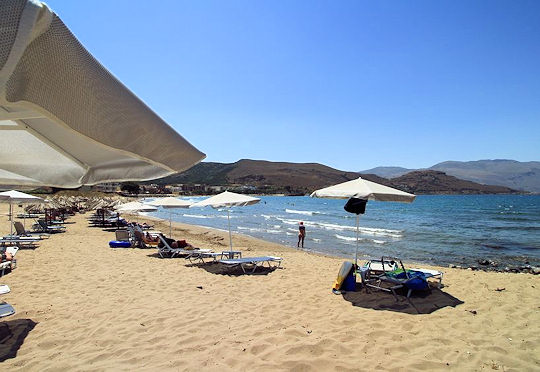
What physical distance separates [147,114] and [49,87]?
43 cm

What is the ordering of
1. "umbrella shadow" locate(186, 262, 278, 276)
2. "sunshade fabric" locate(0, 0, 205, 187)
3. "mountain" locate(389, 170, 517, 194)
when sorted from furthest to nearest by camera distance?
"mountain" locate(389, 170, 517, 194) < "umbrella shadow" locate(186, 262, 278, 276) < "sunshade fabric" locate(0, 0, 205, 187)

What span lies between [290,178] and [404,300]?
12732 cm

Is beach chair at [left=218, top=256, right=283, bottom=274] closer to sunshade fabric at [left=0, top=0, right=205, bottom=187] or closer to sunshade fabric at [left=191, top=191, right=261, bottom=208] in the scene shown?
sunshade fabric at [left=191, top=191, right=261, bottom=208]

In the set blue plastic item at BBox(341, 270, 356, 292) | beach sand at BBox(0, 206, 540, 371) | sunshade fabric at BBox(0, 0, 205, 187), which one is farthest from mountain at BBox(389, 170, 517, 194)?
sunshade fabric at BBox(0, 0, 205, 187)

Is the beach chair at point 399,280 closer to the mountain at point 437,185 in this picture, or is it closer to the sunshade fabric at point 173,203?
the sunshade fabric at point 173,203

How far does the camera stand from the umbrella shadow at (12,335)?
368cm

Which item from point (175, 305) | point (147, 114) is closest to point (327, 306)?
point (175, 305)

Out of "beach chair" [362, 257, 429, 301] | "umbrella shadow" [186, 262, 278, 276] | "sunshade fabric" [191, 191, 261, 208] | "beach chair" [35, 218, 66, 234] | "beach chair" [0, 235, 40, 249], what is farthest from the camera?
"beach chair" [35, 218, 66, 234]

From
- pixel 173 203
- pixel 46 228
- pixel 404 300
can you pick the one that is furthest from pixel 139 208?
pixel 404 300

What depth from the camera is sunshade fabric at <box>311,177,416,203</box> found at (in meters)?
5.95

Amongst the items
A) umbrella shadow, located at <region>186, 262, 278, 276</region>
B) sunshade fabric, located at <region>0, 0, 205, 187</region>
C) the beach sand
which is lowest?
umbrella shadow, located at <region>186, 262, 278, 276</region>

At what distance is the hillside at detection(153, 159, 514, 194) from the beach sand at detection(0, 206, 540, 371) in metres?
112

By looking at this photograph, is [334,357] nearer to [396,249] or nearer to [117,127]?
[117,127]

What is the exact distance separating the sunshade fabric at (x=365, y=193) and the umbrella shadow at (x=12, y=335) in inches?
194
